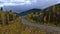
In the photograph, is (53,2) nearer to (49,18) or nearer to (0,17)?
(49,18)

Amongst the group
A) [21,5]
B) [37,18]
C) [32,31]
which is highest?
[21,5]

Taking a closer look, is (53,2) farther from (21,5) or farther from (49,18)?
(21,5)

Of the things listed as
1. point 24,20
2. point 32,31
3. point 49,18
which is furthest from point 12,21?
point 49,18

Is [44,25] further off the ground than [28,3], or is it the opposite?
[28,3]

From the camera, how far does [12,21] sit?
262 centimetres

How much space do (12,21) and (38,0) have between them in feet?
1.54

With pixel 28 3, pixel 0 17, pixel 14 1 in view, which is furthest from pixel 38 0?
pixel 0 17

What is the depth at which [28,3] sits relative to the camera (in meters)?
2.59

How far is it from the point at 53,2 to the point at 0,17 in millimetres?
776

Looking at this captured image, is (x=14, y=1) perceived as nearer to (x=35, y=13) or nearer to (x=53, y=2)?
(x=35, y=13)

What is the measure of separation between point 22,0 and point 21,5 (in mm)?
71

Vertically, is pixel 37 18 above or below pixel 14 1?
below

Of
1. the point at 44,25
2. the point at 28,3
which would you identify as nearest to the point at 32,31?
the point at 44,25

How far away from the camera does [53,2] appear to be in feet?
8.30
